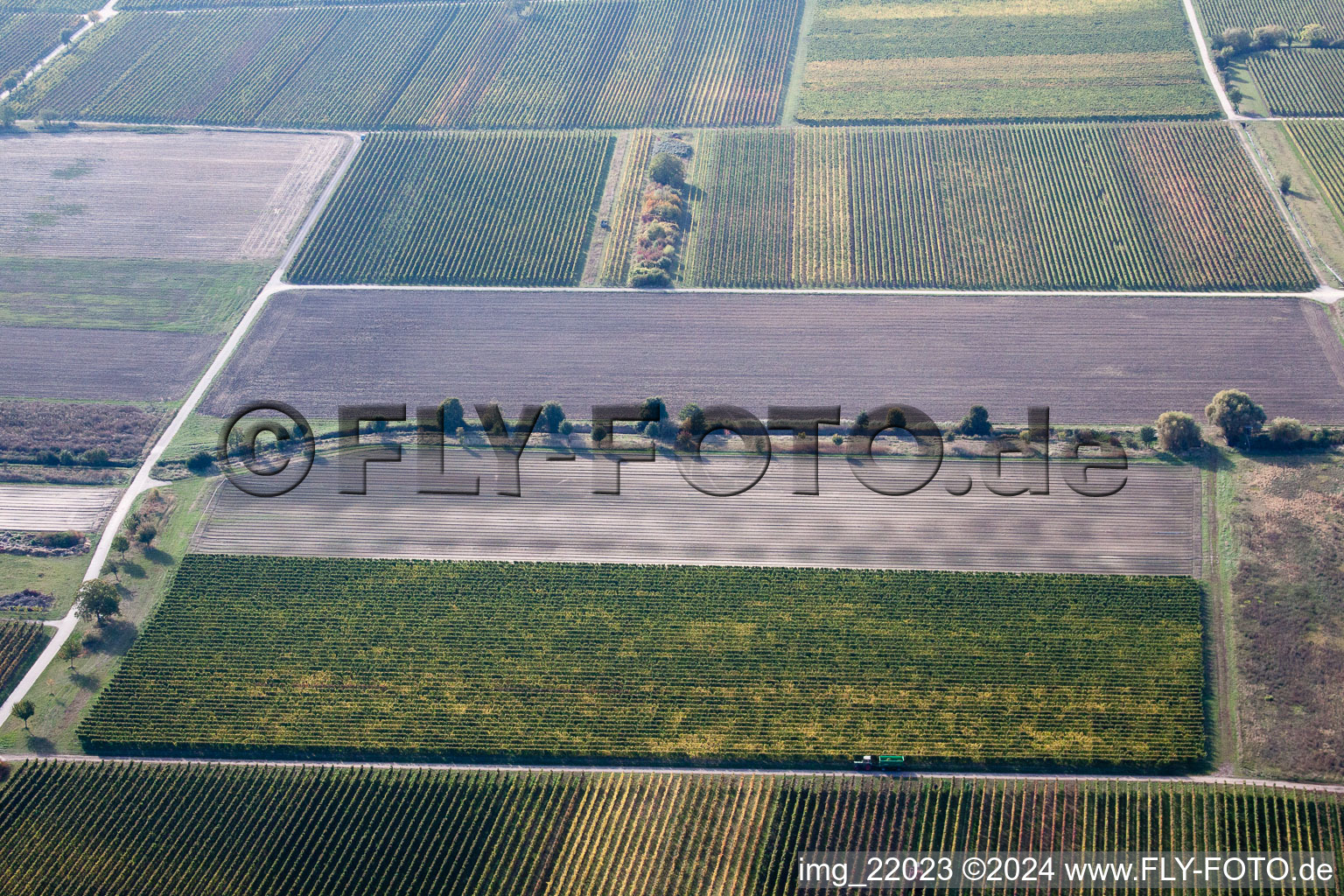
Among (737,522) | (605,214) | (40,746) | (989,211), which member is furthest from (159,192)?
(989,211)

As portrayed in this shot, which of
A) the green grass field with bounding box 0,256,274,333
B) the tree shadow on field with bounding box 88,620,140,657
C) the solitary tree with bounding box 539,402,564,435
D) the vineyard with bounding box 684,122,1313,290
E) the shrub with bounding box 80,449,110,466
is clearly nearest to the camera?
the tree shadow on field with bounding box 88,620,140,657

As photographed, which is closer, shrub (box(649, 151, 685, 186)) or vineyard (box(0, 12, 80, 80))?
shrub (box(649, 151, 685, 186))

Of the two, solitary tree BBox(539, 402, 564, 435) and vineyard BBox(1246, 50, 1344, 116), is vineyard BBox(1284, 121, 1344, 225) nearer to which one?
vineyard BBox(1246, 50, 1344, 116)

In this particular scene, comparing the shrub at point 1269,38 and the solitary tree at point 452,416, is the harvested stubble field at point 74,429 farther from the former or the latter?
the shrub at point 1269,38

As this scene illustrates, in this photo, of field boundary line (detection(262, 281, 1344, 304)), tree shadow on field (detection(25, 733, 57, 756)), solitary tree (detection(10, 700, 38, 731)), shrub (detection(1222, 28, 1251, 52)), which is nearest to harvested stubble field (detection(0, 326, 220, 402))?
field boundary line (detection(262, 281, 1344, 304))

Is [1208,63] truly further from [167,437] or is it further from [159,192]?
[159,192]

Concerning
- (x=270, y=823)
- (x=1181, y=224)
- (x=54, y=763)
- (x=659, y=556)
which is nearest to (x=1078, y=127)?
(x=1181, y=224)
